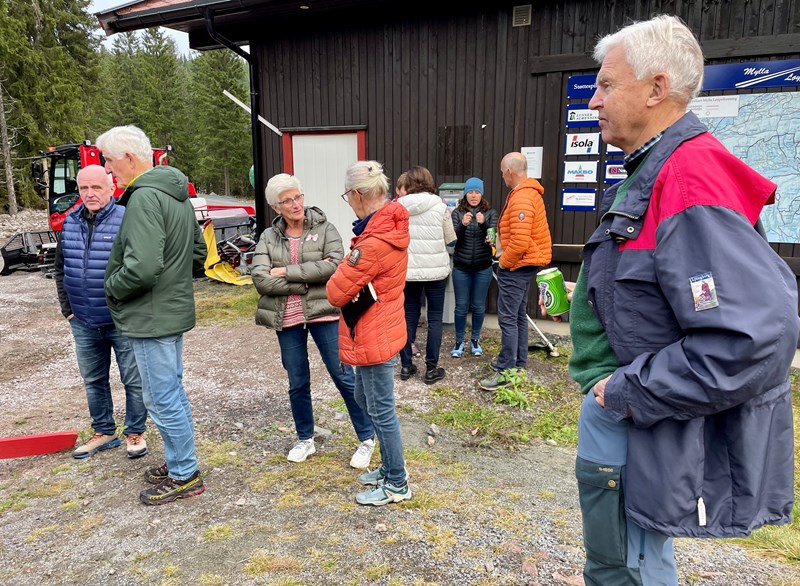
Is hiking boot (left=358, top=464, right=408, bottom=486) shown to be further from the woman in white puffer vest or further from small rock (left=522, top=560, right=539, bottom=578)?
the woman in white puffer vest

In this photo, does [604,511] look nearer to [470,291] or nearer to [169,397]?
[169,397]

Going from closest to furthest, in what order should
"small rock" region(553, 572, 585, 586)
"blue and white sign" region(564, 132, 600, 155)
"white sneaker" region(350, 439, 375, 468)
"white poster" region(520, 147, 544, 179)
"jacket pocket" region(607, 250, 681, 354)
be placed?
"jacket pocket" region(607, 250, 681, 354) < "small rock" region(553, 572, 585, 586) < "white sneaker" region(350, 439, 375, 468) < "blue and white sign" region(564, 132, 600, 155) < "white poster" region(520, 147, 544, 179)

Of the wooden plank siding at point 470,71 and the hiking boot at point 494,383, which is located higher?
the wooden plank siding at point 470,71

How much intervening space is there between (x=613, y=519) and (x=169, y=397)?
2558mm

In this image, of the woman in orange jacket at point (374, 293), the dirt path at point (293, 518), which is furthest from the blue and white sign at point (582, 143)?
the woman in orange jacket at point (374, 293)

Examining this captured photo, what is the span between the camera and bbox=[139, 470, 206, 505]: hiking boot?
324 cm

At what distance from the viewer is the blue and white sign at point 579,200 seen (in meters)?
6.60

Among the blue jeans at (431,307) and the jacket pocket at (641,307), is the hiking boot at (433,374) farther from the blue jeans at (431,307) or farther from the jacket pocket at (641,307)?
the jacket pocket at (641,307)

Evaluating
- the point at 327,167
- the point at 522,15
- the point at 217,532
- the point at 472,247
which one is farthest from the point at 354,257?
the point at 327,167

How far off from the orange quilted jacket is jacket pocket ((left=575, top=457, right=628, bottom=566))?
3.46m

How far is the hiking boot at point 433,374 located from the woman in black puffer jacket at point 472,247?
778 mm

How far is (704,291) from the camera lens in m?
1.26

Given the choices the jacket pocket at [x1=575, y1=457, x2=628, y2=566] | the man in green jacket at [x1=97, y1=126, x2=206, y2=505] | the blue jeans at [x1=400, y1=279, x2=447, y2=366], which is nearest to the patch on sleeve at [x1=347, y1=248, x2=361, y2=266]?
the man in green jacket at [x1=97, y1=126, x2=206, y2=505]

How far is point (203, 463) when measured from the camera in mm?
3771
